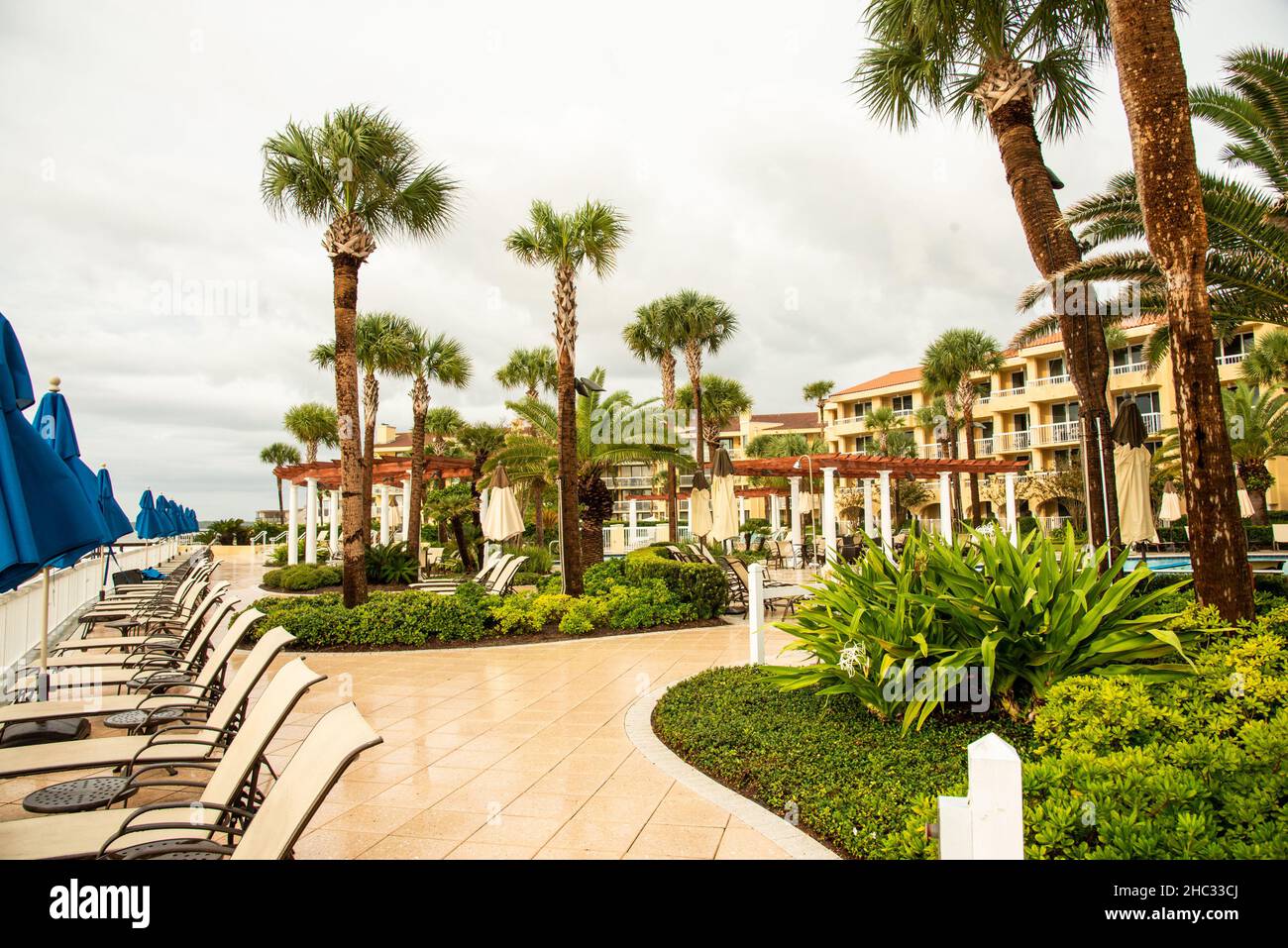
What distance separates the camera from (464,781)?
502 centimetres

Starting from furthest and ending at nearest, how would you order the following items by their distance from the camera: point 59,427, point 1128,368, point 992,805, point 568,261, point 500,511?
1. point 1128,368
2. point 500,511
3. point 568,261
4. point 59,427
5. point 992,805

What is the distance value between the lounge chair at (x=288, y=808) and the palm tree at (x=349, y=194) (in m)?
8.75

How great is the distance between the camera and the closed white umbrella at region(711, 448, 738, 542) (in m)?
14.5

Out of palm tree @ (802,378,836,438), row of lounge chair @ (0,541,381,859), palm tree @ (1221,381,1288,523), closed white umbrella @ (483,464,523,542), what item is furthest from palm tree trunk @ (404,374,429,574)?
palm tree @ (802,378,836,438)

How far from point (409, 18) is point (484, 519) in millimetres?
9497

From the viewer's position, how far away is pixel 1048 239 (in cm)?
1050

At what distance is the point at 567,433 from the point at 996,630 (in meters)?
9.84

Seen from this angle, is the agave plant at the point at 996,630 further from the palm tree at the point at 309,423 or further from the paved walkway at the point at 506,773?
the palm tree at the point at 309,423

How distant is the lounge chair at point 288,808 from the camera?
8.45ft

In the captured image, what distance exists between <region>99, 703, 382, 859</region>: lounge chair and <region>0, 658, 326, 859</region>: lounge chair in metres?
0.06

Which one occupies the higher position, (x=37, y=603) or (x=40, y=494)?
(x=40, y=494)

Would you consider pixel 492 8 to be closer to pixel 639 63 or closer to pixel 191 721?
pixel 639 63

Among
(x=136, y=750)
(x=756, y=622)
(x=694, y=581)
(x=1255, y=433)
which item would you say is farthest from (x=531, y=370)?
(x=136, y=750)

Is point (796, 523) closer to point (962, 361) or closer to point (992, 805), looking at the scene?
point (962, 361)
